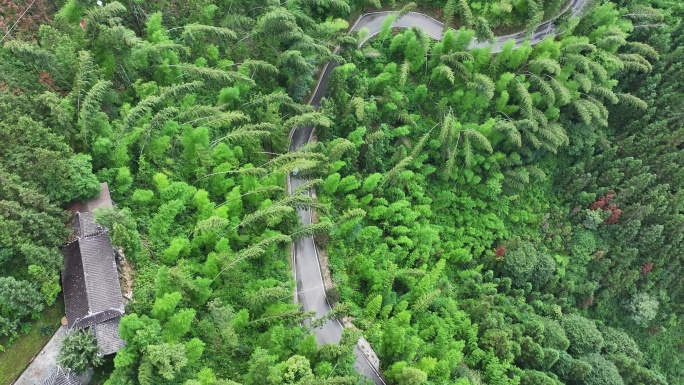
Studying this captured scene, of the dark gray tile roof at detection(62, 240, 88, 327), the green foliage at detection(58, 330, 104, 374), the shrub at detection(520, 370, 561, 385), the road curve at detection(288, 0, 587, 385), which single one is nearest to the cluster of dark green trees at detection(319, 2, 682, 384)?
the shrub at detection(520, 370, 561, 385)

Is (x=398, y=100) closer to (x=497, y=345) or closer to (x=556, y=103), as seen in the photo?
(x=556, y=103)

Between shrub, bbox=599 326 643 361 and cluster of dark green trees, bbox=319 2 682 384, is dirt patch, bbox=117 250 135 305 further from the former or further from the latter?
shrub, bbox=599 326 643 361

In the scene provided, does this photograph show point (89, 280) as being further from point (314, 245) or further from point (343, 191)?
point (343, 191)

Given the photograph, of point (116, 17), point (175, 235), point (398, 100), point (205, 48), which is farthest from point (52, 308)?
point (398, 100)

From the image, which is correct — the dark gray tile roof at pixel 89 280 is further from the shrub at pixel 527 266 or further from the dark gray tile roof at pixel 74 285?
the shrub at pixel 527 266

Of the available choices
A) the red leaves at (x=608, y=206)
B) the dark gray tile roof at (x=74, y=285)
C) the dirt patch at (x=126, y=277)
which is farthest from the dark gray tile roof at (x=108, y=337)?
the red leaves at (x=608, y=206)

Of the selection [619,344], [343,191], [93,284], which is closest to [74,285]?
[93,284]
